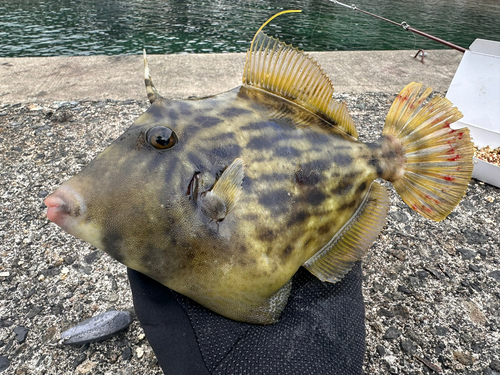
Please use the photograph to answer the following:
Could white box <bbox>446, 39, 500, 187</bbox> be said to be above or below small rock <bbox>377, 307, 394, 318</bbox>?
above

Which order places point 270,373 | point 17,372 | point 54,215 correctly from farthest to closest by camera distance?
1. point 17,372
2. point 270,373
3. point 54,215

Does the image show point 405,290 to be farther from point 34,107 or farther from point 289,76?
point 34,107

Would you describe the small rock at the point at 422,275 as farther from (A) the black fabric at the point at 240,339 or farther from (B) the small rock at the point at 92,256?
(B) the small rock at the point at 92,256

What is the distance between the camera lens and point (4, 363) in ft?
5.46

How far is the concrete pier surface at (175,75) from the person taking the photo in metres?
4.35

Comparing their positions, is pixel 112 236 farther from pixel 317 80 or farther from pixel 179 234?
pixel 317 80

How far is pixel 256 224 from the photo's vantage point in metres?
1.16

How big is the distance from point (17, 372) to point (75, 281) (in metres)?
0.53

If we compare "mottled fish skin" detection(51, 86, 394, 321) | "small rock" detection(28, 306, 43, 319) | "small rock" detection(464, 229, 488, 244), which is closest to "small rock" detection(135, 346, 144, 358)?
"small rock" detection(28, 306, 43, 319)

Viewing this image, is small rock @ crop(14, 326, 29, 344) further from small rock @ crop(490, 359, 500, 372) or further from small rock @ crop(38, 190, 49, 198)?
small rock @ crop(490, 359, 500, 372)

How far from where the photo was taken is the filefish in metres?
1.05

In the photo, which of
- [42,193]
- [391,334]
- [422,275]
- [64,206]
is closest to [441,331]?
[391,334]

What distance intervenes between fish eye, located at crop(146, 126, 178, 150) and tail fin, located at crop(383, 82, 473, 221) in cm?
96

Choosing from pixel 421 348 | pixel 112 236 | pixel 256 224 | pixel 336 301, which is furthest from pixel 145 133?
pixel 421 348
